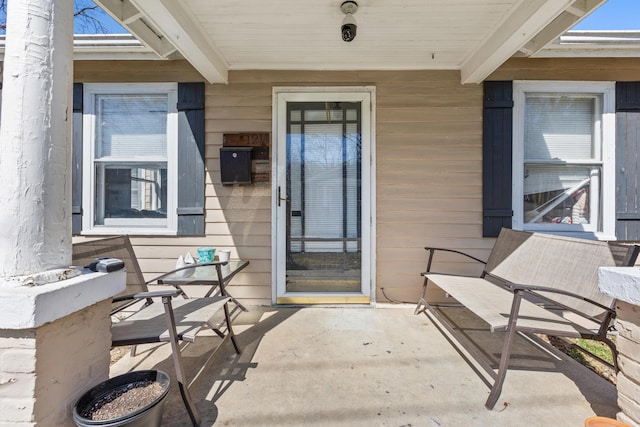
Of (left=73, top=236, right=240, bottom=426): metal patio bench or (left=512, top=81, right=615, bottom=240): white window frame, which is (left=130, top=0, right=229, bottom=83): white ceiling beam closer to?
(left=73, top=236, right=240, bottom=426): metal patio bench

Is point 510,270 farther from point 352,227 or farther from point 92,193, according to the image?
point 92,193

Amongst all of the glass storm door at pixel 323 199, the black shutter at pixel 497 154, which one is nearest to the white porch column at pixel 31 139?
the glass storm door at pixel 323 199

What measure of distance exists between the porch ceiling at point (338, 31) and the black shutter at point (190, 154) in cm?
29

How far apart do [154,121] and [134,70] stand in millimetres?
531

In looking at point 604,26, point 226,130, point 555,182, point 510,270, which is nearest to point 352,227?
point 510,270

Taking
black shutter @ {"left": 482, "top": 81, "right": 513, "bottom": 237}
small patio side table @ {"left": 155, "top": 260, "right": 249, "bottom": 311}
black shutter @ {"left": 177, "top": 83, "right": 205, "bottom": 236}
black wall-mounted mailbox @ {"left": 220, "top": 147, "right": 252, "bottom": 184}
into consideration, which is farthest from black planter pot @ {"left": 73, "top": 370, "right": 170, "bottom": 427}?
black shutter @ {"left": 482, "top": 81, "right": 513, "bottom": 237}

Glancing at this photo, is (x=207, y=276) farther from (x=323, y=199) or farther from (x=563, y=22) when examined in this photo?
(x=563, y=22)

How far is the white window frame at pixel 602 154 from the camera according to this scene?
3.00 m

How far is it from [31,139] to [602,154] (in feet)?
14.4

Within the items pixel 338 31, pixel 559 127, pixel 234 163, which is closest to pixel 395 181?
pixel 338 31

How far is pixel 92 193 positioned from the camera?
3104 mm

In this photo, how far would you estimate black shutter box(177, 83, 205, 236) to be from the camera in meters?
3.07

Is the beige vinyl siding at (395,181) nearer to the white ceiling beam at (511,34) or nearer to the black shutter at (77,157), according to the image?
the white ceiling beam at (511,34)

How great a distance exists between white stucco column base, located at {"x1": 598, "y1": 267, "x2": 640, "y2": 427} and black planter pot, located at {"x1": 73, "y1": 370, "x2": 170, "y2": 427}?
6.64 feet
